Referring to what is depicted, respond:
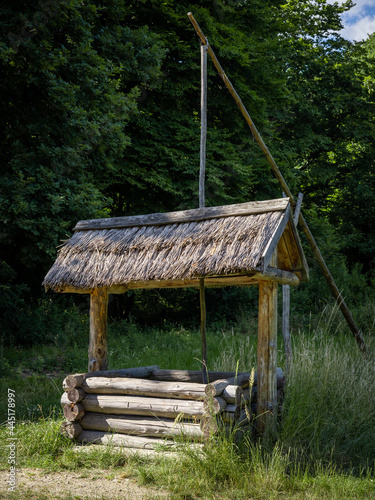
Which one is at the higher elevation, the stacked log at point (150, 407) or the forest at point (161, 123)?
the forest at point (161, 123)

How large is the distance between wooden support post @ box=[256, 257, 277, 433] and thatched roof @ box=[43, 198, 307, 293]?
449 mm

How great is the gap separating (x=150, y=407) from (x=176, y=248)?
5.77ft

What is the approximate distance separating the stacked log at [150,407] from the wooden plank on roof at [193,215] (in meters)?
1.82

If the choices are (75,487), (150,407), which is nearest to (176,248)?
(150,407)

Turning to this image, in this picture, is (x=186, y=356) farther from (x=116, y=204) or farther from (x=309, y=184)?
(x=309, y=184)

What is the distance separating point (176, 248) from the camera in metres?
5.54

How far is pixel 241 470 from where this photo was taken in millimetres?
4664

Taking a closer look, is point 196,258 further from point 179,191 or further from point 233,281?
point 179,191

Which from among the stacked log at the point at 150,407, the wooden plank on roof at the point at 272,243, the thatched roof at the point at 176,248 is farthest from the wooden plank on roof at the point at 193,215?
the stacked log at the point at 150,407

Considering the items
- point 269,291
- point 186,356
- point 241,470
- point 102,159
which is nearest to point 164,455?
point 241,470

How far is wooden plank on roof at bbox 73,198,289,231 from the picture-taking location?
538 centimetres

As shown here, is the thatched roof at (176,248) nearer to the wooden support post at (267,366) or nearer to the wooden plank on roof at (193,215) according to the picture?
the wooden plank on roof at (193,215)

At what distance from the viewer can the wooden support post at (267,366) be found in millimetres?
5312

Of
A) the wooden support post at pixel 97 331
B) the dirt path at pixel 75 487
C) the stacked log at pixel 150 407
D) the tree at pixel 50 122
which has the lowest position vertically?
the dirt path at pixel 75 487
